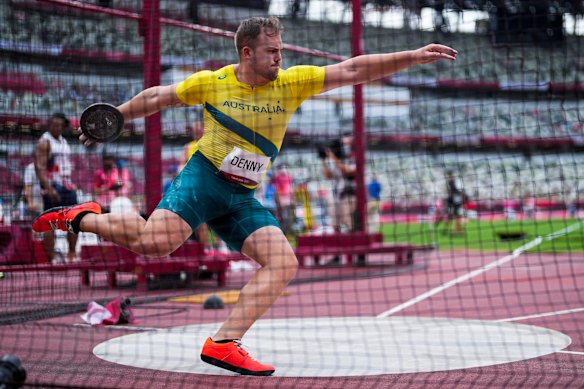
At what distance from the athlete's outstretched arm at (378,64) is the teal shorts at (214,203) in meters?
0.82

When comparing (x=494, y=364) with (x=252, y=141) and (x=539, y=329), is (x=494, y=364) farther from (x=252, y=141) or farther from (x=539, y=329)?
(x=252, y=141)

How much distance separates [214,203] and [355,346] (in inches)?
63.5

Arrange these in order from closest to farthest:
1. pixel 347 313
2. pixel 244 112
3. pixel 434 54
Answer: pixel 434 54, pixel 244 112, pixel 347 313

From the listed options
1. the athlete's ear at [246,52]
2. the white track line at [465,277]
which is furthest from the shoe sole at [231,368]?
the white track line at [465,277]

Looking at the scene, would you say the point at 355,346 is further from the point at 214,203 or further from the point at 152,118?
the point at 152,118

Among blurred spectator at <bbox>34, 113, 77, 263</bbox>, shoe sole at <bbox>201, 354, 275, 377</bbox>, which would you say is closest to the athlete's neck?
shoe sole at <bbox>201, 354, 275, 377</bbox>

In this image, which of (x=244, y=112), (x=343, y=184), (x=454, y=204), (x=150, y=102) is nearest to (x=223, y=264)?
(x=343, y=184)

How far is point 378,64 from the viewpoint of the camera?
479cm

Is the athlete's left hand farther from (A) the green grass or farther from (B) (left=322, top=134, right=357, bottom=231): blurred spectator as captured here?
(B) (left=322, top=134, right=357, bottom=231): blurred spectator

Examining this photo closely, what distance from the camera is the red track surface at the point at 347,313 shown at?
466cm

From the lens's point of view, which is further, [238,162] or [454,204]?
[454,204]

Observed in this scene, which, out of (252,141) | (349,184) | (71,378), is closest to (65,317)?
(71,378)

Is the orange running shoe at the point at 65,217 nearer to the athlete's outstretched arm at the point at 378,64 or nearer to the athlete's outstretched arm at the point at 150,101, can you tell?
the athlete's outstretched arm at the point at 150,101

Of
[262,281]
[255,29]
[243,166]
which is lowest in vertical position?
[262,281]
